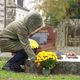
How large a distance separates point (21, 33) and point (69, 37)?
18.3m

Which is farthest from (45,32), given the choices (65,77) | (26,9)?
(26,9)

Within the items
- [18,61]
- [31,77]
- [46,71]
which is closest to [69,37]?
[18,61]

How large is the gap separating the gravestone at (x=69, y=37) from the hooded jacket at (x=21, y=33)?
16869 millimetres

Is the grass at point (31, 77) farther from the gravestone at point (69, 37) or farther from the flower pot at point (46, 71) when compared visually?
the gravestone at point (69, 37)

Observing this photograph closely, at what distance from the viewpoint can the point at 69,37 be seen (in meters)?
29.0

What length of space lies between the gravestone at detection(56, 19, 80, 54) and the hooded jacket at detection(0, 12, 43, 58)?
16.9 metres

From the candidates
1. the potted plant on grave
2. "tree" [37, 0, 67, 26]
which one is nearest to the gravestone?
"tree" [37, 0, 67, 26]

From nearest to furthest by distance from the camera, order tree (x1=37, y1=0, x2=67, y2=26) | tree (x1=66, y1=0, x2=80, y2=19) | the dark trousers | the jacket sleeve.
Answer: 1. the jacket sleeve
2. the dark trousers
3. tree (x1=37, y1=0, x2=67, y2=26)
4. tree (x1=66, y1=0, x2=80, y2=19)

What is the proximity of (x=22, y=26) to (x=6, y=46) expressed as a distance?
29.3 inches

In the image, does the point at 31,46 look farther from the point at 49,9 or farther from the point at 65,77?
the point at 49,9

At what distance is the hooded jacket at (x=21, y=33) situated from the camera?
10.8 meters

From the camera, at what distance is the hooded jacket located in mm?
10820

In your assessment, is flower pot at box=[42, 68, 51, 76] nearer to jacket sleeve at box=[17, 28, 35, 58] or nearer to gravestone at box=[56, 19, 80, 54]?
jacket sleeve at box=[17, 28, 35, 58]

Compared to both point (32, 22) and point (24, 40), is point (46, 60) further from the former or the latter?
point (32, 22)
